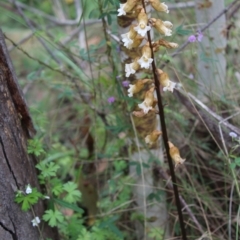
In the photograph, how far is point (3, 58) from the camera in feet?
4.86

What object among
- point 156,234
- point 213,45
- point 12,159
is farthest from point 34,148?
point 213,45

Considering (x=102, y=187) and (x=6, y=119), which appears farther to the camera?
(x=102, y=187)

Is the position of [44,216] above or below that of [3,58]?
below

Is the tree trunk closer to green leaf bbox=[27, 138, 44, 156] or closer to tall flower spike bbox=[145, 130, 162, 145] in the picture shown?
tall flower spike bbox=[145, 130, 162, 145]

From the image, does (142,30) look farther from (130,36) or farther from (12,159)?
(12,159)

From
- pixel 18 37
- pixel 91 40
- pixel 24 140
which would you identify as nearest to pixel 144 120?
pixel 24 140

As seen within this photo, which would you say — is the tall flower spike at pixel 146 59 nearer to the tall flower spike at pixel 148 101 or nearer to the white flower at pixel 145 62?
the white flower at pixel 145 62

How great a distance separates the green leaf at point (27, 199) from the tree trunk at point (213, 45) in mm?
948

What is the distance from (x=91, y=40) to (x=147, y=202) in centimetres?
220

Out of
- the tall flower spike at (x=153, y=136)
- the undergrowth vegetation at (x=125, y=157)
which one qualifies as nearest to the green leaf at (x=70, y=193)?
the undergrowth vegetation at (x=125, y=157)

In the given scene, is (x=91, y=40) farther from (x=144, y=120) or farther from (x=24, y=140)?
(x=24, y=140)

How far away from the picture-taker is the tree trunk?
2223 mm

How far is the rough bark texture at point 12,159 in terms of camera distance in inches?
57.6

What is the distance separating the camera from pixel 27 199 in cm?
150
